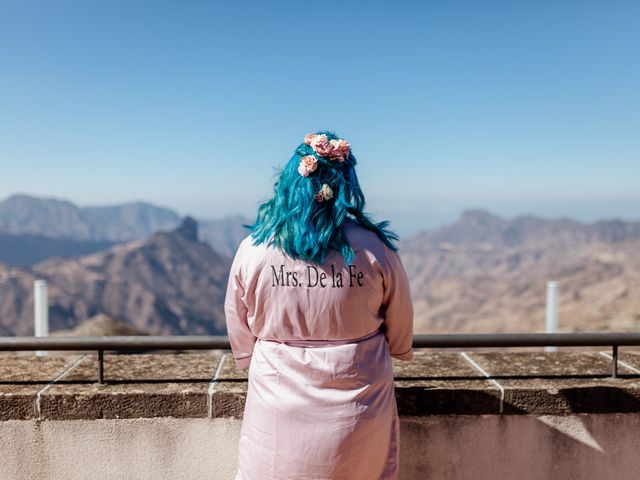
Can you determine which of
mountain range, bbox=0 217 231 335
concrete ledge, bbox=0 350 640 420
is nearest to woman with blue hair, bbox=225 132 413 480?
concrete ledge, bbox=0 350 640 420

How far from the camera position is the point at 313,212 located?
171 cm

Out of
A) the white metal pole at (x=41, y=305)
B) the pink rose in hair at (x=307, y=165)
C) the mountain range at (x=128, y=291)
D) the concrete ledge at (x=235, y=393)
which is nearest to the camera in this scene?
the pink rose in hair at (x=307, y=165)

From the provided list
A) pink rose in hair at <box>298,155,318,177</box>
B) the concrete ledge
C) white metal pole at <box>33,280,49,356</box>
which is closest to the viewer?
pink rose in hair at <box>298,155,318,177</box>

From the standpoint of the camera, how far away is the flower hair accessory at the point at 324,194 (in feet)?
5.55

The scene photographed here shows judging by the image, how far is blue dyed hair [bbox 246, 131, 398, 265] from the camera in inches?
66.9

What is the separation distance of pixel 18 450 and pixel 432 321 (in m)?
161

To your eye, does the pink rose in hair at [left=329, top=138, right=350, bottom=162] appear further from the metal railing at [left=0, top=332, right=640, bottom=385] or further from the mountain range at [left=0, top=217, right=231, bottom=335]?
the mountain range at [left=0, top=217, right=231, bottom=335]

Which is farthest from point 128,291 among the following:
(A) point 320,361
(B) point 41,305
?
(A) point 320,361

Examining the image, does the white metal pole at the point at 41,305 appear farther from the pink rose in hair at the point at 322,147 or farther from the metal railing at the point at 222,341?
the pink rose in hair at the point at 322,147

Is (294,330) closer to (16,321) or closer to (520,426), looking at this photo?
(520,426)

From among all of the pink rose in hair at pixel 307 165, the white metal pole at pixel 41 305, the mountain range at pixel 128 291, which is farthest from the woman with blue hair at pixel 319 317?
the mountain range at pixel 128 291

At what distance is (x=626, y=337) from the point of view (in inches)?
94.2

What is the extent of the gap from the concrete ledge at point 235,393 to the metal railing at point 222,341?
13 centimetres

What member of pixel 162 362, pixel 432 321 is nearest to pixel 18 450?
pixel 162 362
